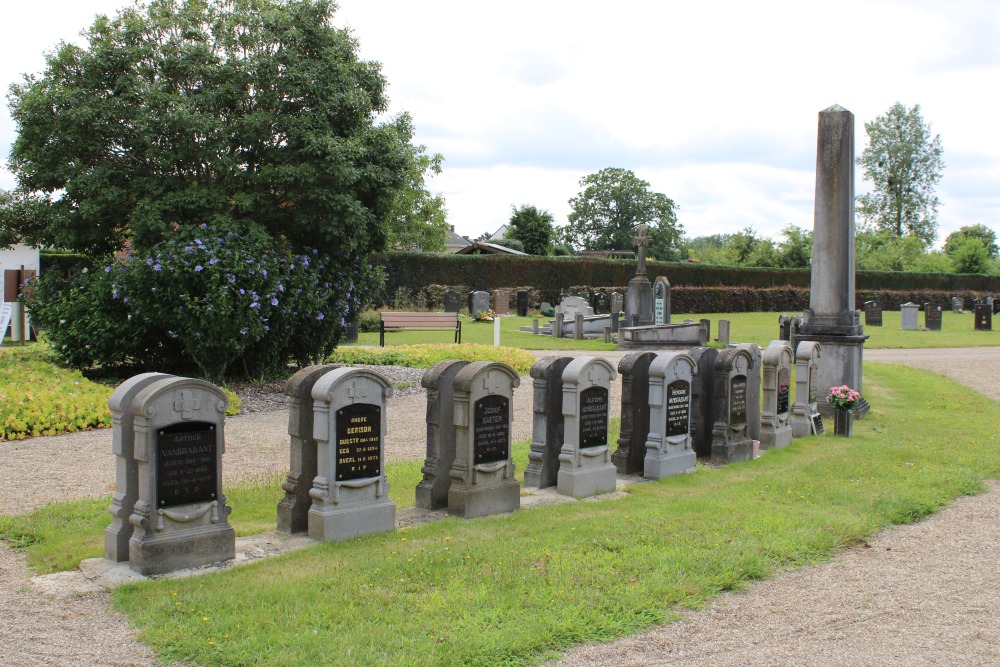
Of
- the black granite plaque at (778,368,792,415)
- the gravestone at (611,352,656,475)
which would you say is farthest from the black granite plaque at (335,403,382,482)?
the black granite plaque at (778,368,792,415)

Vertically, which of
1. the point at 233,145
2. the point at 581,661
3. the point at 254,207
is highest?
the point at 233,145

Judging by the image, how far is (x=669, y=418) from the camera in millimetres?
8836

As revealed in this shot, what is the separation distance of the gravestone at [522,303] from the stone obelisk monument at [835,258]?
24.3 meters

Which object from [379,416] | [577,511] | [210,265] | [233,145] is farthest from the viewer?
[233,145]

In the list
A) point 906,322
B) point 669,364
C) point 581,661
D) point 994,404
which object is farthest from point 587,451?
point 906,322

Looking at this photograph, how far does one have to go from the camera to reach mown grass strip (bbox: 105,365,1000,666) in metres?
4.27

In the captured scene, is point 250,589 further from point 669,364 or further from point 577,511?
point 669,364

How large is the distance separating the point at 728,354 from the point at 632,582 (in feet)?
16.6

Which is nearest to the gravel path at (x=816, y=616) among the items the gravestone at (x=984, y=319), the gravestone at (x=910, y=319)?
the gravestone at (x=910, y=319)

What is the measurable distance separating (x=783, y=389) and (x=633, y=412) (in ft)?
10.7

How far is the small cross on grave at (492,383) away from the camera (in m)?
6.99

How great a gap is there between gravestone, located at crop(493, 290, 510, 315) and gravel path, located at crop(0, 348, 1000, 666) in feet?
94.5

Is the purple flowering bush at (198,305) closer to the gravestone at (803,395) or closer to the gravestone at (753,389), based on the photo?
the gravestone at (753,389)

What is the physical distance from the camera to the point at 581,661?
13.8ft
